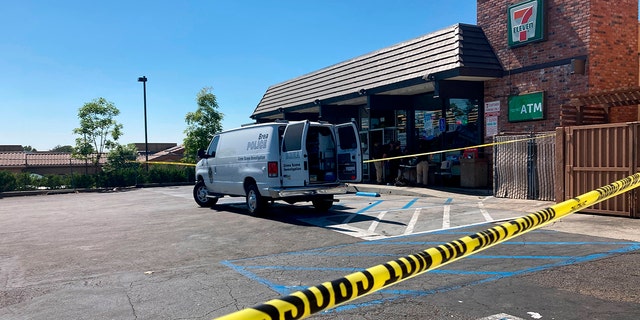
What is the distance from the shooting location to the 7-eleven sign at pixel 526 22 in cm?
1375

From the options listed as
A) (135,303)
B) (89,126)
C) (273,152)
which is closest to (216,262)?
(135,303)

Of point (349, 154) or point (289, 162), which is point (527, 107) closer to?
point (349, 154)

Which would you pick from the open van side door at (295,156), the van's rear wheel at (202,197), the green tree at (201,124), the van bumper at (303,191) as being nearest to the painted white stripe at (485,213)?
the van bumper at (303,191)

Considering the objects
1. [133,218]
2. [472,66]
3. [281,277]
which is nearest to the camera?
[281,277]

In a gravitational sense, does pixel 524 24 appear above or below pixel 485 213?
above

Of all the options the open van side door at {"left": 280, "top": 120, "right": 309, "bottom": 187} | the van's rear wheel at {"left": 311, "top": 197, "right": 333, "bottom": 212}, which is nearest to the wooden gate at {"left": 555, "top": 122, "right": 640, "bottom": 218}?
the van's rear wheel at {"left": 311, "top": 197, "right": 333, "bottom": 212}

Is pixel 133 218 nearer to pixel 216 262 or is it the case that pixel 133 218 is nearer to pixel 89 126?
pixel 216 262

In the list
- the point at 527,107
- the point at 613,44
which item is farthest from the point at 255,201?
the point at 613,44

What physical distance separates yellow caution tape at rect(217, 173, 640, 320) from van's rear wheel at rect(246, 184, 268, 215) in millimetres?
8202

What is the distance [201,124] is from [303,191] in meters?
21.1

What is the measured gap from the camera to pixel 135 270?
251 inches

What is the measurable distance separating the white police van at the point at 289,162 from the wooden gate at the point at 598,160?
4621 millimetres

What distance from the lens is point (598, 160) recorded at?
9.59 meters

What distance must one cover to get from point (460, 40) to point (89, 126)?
21.8 m
